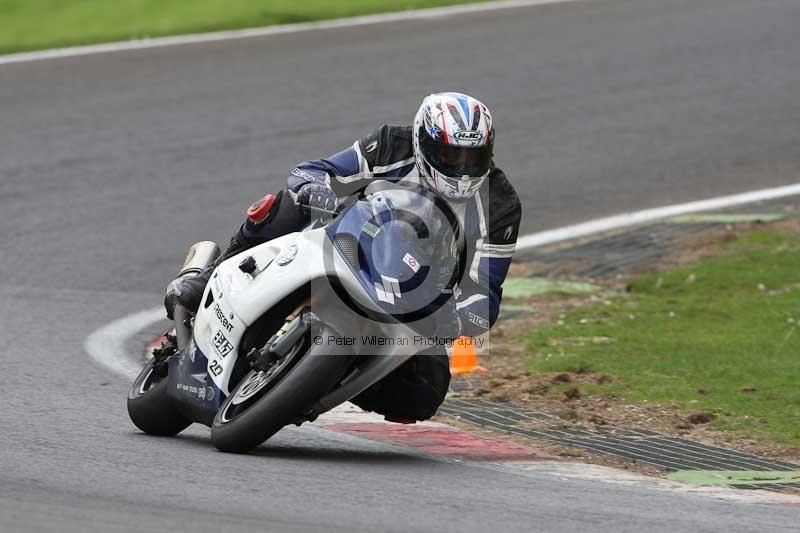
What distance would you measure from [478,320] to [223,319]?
108 cm

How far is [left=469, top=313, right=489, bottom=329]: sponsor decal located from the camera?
5859mm

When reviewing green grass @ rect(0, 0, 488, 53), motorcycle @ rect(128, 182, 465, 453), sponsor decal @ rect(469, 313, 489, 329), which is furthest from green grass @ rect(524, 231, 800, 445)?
green grass @ rect(0, 0, 488, 53)

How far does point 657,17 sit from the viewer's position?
62.0 ft

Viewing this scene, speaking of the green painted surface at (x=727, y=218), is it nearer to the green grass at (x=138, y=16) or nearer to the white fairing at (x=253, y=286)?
the white fairing at (x=253, y=286)

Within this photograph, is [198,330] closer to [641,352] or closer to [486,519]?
[486,519]

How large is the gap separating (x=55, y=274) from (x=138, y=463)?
492 cm

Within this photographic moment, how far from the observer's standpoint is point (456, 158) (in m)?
5.82

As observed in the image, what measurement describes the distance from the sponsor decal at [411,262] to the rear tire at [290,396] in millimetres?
401

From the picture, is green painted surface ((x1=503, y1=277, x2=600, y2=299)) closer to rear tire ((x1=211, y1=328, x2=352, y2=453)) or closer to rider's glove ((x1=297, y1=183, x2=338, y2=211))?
rider's glove ((x1=297, y1=183, x2=338, y2=211))

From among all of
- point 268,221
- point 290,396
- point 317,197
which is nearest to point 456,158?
point 317,197

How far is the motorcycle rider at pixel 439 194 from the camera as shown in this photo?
19.2 feet

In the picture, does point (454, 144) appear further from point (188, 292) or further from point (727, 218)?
point (727, 218)

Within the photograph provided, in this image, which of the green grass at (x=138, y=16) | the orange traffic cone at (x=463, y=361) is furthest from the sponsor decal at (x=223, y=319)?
the green grass at (x=138, y=16)

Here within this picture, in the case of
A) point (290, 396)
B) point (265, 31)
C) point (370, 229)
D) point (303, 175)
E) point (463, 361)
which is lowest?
point (463, 361)
